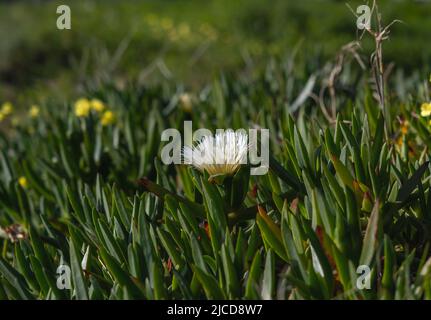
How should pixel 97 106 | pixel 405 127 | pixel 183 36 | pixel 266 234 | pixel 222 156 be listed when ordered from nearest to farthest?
pixel 266 234, pixel 222 156, pixel 405 127, pixel 97 106, pixel 183 36

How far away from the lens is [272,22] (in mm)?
9047

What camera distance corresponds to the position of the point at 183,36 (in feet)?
28.3

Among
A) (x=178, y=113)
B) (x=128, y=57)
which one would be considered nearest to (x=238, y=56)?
(x=128, y=57)

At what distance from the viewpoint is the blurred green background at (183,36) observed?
7430mm

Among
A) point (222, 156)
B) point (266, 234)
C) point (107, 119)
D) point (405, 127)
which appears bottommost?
point (266, 234)

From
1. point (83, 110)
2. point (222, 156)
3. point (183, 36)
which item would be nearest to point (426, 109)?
point (222, 156)

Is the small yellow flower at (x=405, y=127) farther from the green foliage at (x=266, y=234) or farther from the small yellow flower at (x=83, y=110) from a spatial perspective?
the small yellow flower at (x=83, y=110)

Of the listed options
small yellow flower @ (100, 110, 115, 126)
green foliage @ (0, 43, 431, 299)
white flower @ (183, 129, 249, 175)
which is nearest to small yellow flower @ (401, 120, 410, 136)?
green foliage @ (0, 43, 431, 299)

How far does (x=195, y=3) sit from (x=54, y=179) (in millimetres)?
10023

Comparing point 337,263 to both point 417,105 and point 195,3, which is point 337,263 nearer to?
point 417,105

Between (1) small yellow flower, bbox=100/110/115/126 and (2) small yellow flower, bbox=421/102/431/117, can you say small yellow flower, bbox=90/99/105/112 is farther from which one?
(2) small yellow flower, bbox=421/102/431/117

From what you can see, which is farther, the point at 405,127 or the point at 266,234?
the point at 405,127

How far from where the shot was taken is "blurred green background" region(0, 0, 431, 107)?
743cm

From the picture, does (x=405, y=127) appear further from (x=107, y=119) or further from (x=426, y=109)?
(x=107, y=119)
